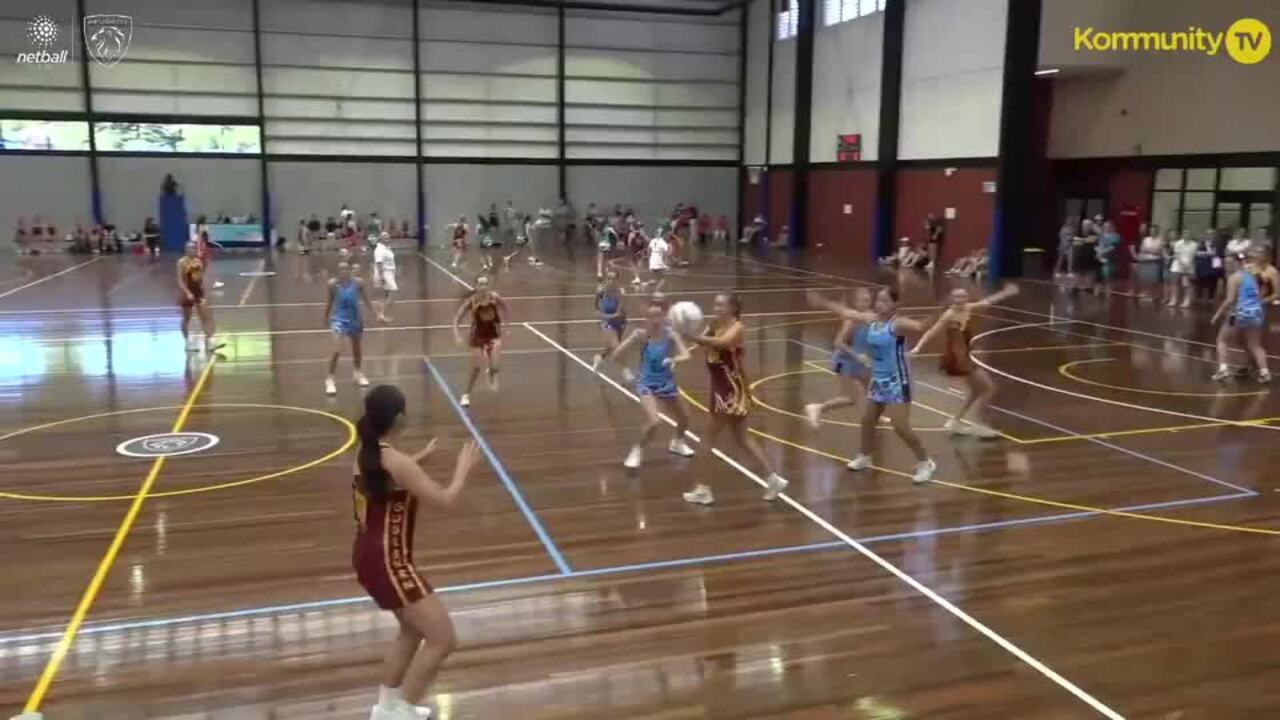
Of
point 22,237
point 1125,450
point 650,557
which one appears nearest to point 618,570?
point 650,557

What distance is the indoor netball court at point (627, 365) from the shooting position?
21.4 ft

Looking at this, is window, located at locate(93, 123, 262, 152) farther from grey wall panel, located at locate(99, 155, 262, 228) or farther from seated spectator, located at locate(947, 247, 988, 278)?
seated spectator, located at locate(947, 247, 988, 278)

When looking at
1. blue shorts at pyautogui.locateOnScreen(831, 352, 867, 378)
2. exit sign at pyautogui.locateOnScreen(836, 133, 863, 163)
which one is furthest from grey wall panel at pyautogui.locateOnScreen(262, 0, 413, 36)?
blue shorts at pyautogui.locateOnScreen(831, 352, 867, 378)

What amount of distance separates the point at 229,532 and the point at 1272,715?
25.1 ft

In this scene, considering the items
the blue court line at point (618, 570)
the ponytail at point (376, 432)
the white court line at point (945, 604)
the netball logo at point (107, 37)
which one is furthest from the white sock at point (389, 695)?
the netball logo at point (107, 37)

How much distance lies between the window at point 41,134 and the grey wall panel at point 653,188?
19.6 metres

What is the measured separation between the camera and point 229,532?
868cm

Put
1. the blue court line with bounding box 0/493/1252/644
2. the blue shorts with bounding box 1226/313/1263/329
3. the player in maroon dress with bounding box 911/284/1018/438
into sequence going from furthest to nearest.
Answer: the blue shorts with bounding box 1226/313/1263/329, the player in maroon dress with bounding box 911/284/1018/438, the blue court line with bounding box 0/493/1252/644

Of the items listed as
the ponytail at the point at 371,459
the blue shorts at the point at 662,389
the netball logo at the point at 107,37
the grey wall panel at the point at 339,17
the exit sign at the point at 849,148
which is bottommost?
the blue shorts at the point at 662,389

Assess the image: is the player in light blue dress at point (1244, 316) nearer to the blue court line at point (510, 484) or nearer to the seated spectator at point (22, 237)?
the blue court line at point (510, 484)

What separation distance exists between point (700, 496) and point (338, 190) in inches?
1438

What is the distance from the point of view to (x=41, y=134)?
3881 cm

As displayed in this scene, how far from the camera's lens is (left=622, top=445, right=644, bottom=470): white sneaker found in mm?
10656

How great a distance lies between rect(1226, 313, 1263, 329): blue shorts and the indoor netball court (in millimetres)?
92
